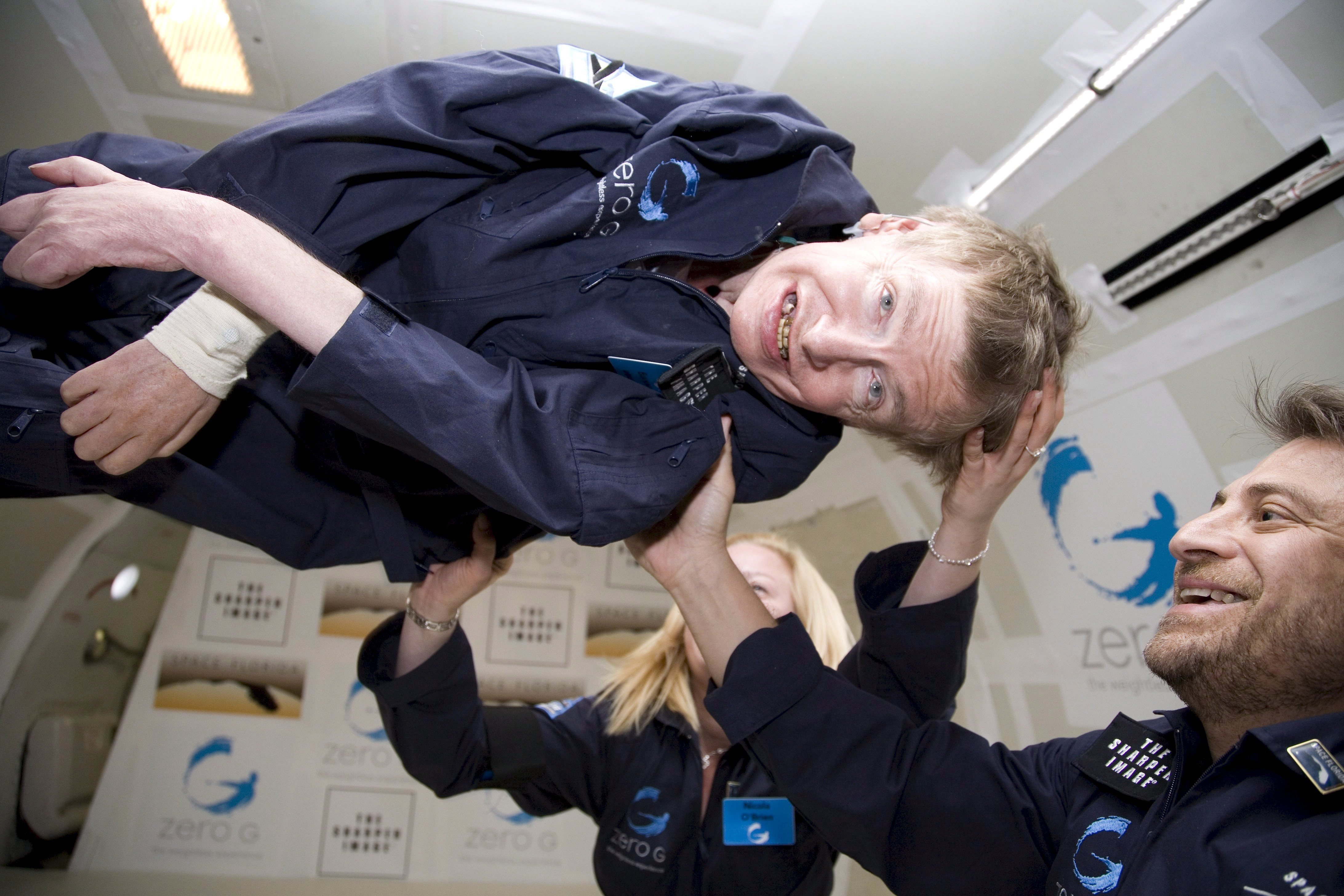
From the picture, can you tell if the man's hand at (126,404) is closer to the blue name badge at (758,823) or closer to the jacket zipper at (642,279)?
the jacket zipper at (642,279)

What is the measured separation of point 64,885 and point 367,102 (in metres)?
3.86

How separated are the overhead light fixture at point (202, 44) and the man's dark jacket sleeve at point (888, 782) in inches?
81.0

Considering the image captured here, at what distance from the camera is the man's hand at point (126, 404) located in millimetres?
1017

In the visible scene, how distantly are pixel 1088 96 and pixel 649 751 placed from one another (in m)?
2.14

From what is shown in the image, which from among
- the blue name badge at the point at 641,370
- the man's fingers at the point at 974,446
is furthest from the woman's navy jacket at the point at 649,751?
the blue name badge at the point at 641,370

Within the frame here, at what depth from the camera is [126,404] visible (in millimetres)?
1014

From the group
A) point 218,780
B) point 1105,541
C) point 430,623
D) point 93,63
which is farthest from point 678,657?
point 218,780

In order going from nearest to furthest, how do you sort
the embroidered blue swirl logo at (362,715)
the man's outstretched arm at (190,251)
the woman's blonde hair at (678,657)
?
the man's outstretched arm at (190,251) < the woman's blonde hair at (678,657) < the embroidered blue swirl logo at (362,715)

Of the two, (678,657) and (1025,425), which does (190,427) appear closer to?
(1025,425)

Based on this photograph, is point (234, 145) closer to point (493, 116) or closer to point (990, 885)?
point (493, 116)

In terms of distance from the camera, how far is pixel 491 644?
4.20 metres

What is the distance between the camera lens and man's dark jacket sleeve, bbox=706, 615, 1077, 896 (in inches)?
58.0

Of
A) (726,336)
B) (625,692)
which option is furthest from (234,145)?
(625,692)

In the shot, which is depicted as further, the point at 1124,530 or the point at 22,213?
the point at 1124,530
